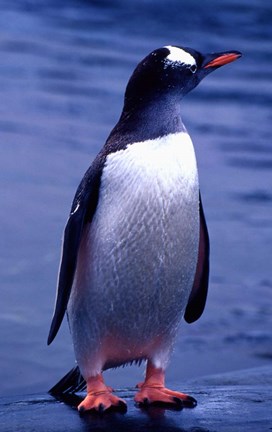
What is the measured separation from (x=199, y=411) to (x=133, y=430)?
0.98 feet

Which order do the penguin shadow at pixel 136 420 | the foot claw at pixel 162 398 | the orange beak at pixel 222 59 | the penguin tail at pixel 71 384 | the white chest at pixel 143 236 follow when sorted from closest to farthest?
the penguin shadow at pixel 136 420, the white chest at pixel 143 236, the foot claw at pixel 162 398, the orange beak at pixel 222 59, the penguin tail at pixel 71 384

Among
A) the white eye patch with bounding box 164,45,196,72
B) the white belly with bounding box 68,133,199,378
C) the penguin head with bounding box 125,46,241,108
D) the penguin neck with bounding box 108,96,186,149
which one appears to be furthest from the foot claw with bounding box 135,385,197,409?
the white eye patch with bounding box 164,45,196,72

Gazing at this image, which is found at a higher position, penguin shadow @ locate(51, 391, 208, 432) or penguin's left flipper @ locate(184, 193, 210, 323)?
penguin's left flipper @ locate(184, 193, 210, 323)

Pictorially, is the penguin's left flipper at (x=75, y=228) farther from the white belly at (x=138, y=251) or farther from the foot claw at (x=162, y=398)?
the foot claw at (x=162, y=398)

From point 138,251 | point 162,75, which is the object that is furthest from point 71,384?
point 162,75

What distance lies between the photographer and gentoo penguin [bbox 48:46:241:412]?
3.02 m

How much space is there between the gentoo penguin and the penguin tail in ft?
0.76

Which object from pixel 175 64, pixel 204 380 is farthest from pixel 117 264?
pixel 204 380

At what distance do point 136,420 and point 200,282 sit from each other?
0.66m

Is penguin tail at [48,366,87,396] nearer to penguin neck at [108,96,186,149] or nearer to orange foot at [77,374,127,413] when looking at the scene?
orange foot at [77,374,127,413]

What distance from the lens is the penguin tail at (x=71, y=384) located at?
3410 mm

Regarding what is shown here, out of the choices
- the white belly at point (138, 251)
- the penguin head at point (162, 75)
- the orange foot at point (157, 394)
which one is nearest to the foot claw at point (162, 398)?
the orange foot at point (157, 394)

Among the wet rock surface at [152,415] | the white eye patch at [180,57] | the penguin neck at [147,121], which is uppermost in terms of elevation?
the white eye patch at [180,57]

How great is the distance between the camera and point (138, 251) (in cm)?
305
